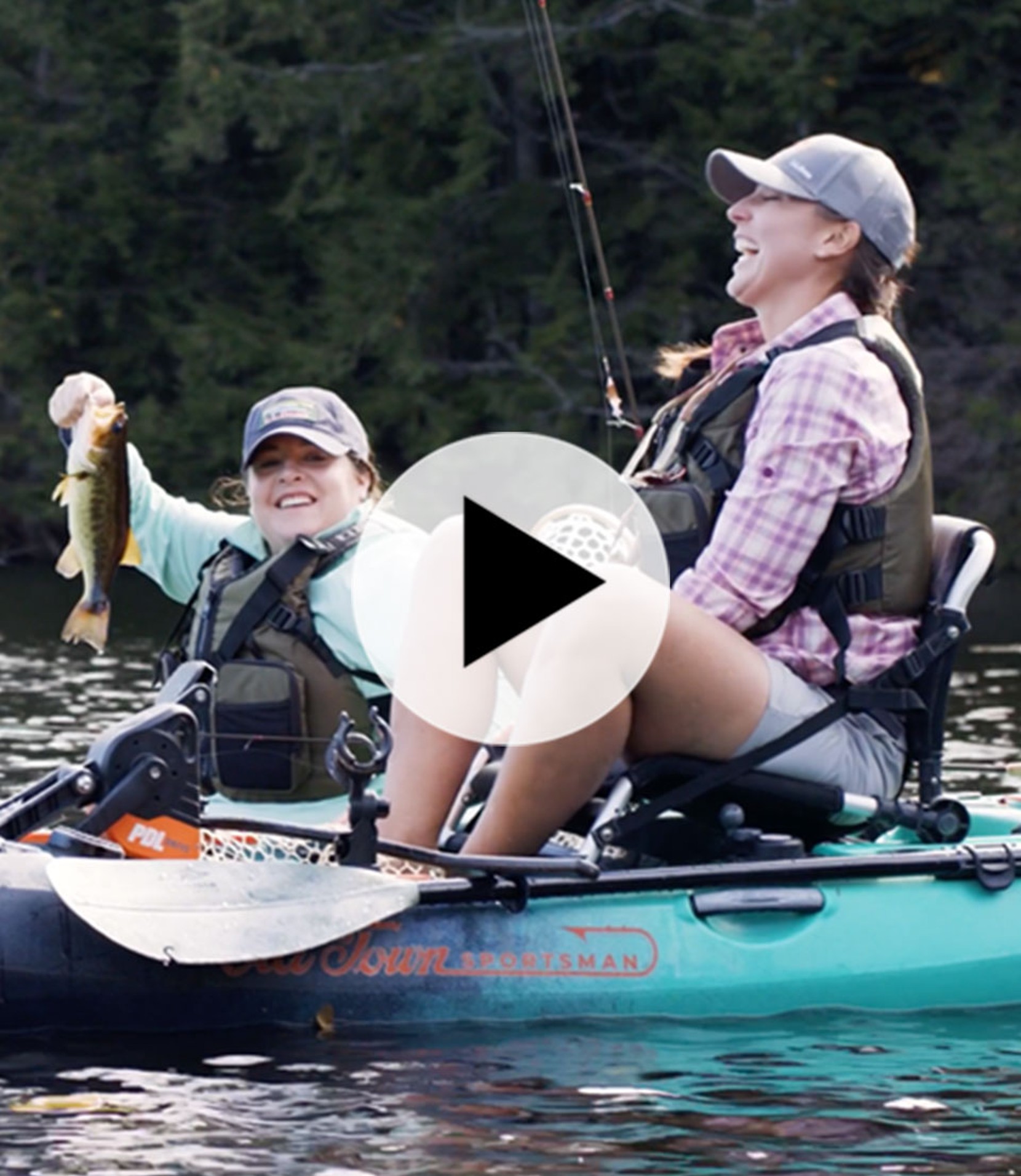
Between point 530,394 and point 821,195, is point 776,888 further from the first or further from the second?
point 530,394

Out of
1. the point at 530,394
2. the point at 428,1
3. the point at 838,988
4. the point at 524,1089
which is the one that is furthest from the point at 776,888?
the point at 428,1

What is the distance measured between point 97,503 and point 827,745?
1993mm

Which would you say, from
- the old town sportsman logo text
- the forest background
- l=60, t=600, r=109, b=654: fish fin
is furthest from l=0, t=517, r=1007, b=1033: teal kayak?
the forest background

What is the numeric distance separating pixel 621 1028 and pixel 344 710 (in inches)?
41.6

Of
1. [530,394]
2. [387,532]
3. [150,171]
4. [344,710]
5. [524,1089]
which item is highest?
[150,171]

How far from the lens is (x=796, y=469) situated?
15.2 feet

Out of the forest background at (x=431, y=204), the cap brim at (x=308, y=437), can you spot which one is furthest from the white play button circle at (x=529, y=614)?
the forest background at (x=431, y=204)

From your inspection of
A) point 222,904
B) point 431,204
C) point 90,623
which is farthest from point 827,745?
point 431,204

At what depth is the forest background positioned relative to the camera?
707 inches

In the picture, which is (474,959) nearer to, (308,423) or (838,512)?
(838,512)

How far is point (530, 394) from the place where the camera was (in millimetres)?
18516

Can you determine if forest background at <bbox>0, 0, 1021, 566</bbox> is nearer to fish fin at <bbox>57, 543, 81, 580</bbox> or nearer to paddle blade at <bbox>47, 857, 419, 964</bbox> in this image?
fish fin at <bbox>57, 543, 81, 580</bbox>

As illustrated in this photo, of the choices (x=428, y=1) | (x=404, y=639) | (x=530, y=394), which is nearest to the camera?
(x=404, y=639)

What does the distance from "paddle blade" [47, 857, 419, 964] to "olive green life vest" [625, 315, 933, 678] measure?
86 centimetres
